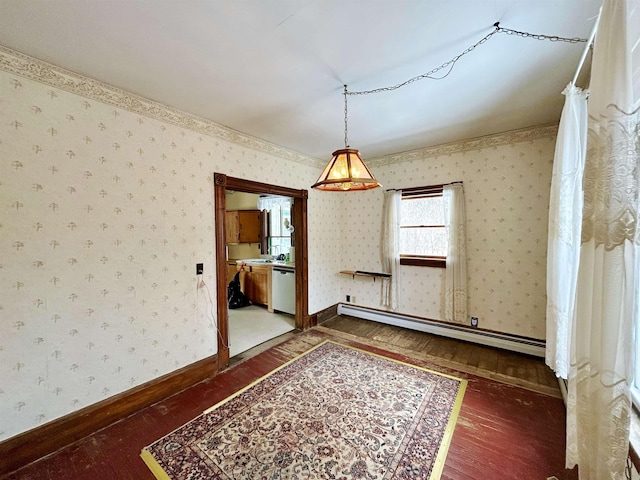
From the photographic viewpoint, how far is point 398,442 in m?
1.78

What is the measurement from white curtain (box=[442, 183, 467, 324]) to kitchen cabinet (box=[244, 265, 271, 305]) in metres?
3.00

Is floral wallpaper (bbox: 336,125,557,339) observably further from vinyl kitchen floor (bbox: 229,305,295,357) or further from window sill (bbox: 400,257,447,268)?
vinyl kitchen floor (bbox: 229,305,295,357)

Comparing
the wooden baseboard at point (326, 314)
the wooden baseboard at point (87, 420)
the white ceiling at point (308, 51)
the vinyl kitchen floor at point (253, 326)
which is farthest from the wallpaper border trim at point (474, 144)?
the wooden baseboard at point (87, 420)

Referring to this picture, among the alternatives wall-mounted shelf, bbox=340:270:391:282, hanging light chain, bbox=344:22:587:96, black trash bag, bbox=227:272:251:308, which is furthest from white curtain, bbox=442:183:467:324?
black trash bag, bbox=227:272:251:308

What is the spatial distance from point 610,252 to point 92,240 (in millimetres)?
2934

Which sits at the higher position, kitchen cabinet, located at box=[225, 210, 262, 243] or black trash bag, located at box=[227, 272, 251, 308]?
kitchen cabinet, located at box=[225, 210, 262, 243]

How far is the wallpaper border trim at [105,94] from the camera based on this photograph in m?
1.63

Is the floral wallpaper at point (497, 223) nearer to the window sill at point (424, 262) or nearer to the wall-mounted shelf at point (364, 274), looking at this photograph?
the window sill at point (424, 262)

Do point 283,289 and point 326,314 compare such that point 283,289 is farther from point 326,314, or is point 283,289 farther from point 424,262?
point 424,262

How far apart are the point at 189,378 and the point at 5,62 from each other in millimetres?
2713

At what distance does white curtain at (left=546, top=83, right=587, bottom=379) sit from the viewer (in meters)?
1.72

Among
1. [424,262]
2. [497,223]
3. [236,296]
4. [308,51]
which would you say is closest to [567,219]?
[497,223]

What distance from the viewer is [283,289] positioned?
4.53 metres

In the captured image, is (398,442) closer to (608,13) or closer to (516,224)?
(608,13)
